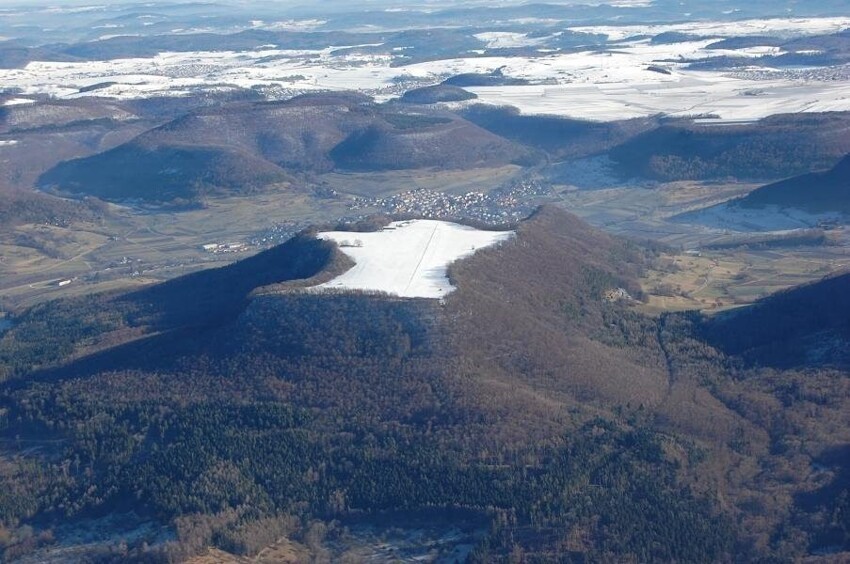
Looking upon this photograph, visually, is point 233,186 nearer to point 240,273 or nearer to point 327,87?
point 240,273

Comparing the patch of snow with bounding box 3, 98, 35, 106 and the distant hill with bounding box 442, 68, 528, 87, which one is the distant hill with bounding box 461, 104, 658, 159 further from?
the patch of snow with bounding box 3, 98, 35, 106

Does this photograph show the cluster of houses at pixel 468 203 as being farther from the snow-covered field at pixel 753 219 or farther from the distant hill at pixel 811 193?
the distant hill at pixel 811 193

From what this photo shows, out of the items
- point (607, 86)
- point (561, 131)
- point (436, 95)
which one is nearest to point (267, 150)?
point (561, 131)

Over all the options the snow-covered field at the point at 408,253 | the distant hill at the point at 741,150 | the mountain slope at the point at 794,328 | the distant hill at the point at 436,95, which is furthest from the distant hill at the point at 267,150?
the mountain slope at the point at 794,328

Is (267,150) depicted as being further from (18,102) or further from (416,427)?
(416,427)

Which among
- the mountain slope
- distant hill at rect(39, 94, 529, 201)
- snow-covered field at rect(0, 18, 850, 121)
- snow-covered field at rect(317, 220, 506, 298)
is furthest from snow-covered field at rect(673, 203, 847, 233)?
snow-covered field at rect(0, 18, 850, 121)

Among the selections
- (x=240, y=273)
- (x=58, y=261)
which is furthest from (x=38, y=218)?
(x=240, y=273)

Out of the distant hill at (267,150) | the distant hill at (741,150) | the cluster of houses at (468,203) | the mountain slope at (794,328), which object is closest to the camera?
the mountain slope at (794,328)
